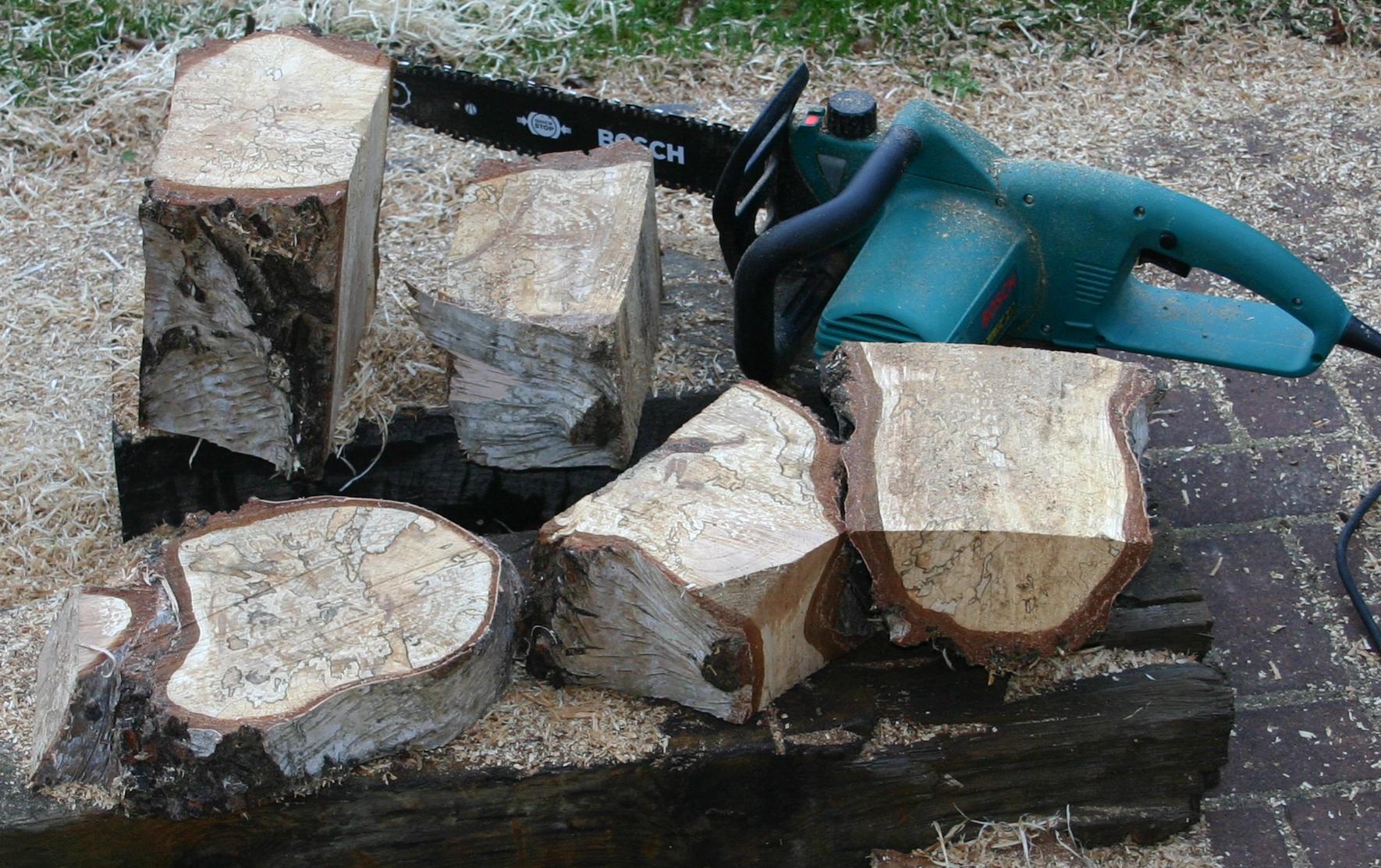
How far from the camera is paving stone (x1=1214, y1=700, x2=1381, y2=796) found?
282 cm

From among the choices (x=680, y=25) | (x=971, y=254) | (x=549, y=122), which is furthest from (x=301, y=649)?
(x=680, y=25)

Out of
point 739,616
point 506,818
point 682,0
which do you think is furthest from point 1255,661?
point 682,0

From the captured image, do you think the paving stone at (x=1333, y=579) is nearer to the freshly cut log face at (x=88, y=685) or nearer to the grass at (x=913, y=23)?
the grass at (x=913, y=23)

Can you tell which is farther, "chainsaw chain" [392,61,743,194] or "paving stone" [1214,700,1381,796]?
"chainsaw chain" [392,61,743,194]

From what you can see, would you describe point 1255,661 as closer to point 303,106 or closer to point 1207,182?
point 1207,182

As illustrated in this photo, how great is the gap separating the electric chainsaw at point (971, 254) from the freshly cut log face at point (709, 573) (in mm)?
426

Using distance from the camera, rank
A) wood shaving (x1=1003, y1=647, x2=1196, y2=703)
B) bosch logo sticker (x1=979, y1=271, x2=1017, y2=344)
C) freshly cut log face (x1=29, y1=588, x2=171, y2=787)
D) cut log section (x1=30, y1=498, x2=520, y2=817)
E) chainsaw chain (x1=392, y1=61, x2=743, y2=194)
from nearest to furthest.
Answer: cut log section (x1=30, y1=498, x2=520, y2=817) < freshly cut log face (x1=29, y1=588, x2=171, y2=787) < wood shaving (x1=1003, y1=647, x2=1196, y2=703) < bosch logo sticker (x1=979, y1=271, x2=1017, y2=344) < chainsaw chain (x1=392, y1=61, x2=743, y2=194)

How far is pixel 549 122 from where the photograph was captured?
357cm

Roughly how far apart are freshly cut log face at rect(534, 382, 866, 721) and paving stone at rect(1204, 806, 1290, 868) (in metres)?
0.88

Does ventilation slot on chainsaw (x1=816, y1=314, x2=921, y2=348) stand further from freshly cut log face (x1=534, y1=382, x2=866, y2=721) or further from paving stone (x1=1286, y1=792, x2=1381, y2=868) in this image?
paving stone (x1=1286, y1=792, x2=1381, y2=868)

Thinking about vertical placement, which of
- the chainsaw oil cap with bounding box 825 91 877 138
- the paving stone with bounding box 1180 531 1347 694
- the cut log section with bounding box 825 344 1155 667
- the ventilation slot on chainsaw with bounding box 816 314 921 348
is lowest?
the paving stone with bounding box 1180 531 1347 694

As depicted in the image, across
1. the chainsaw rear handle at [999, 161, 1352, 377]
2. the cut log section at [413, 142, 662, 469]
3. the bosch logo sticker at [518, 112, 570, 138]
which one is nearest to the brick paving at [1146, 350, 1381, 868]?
the chainsaw rear handle at [999, 161, 1352, 377]

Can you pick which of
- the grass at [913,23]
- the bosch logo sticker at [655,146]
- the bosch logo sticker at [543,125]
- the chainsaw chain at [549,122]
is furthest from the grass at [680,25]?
the bosch logo sticker at [655,146]

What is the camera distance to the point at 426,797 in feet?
7.75
